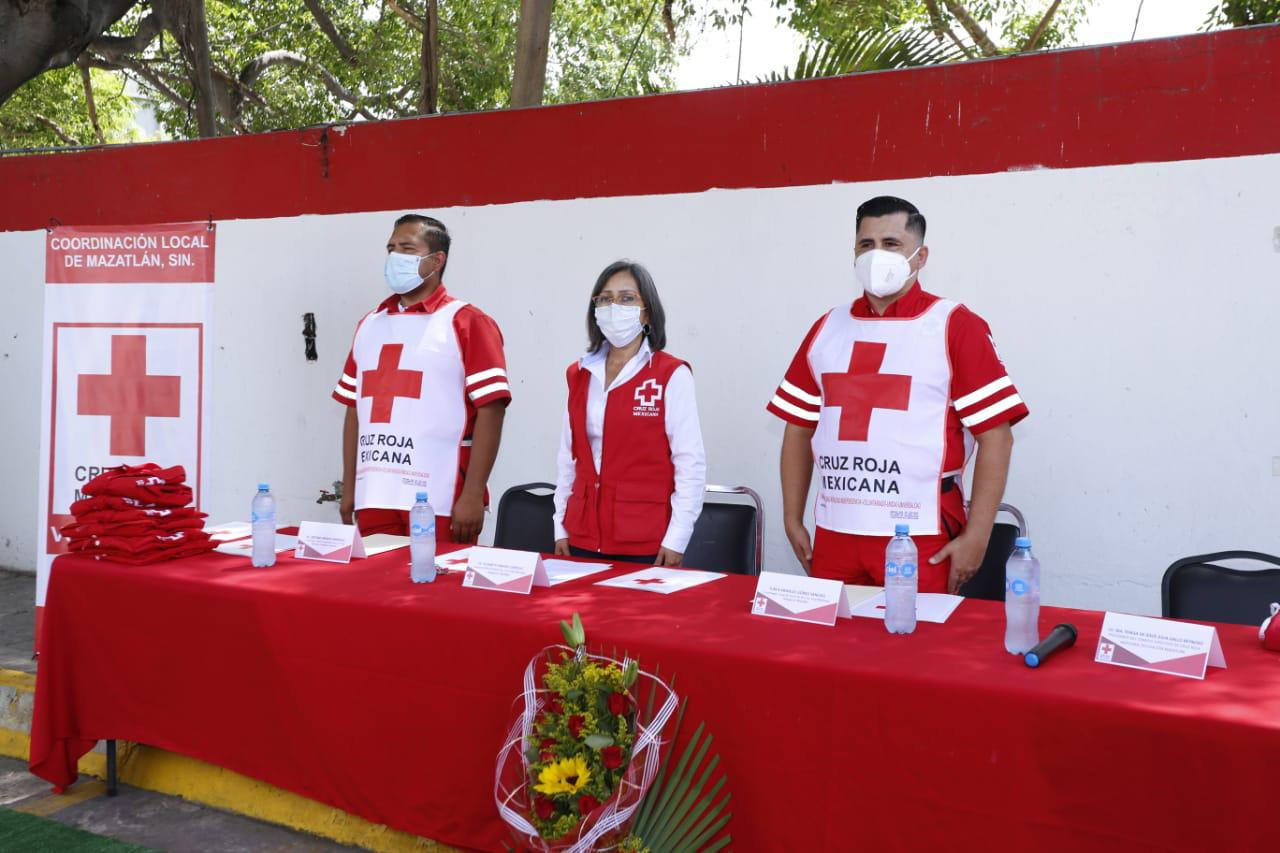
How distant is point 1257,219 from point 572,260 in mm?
2280

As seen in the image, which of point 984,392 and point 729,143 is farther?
point 729,143

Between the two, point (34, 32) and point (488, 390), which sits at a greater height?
point (34, 32)

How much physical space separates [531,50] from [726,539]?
4.46 meters

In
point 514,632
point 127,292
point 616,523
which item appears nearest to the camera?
point 514,632

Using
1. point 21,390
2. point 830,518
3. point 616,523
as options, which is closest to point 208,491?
point 21,390

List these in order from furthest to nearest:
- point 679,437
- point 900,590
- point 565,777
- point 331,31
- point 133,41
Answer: point 331,31
point 133,41
point 679,437
point 900,590
point 565,777

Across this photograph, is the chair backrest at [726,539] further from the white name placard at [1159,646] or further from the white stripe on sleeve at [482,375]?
the white name placard at [1159,646]

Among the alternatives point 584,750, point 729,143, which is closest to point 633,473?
point 584,750

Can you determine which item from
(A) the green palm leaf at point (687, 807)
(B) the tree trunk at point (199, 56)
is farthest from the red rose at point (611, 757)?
(B) the tree trunk at point (199, 56)

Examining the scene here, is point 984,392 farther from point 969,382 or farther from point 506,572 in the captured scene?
point 506,572

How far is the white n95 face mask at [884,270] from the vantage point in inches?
97.7

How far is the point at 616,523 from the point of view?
2.80 meters

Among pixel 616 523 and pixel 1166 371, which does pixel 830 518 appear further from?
pixel 1166 371

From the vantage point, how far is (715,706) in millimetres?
1816
